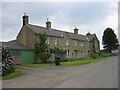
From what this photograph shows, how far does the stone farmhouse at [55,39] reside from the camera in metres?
36.4

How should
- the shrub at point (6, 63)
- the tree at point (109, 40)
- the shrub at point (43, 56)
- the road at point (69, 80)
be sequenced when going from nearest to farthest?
the road at point (69, 80) → the shrub at point (6, 63) → the shrub at point (43, 56) → the tree at point (109, 40)

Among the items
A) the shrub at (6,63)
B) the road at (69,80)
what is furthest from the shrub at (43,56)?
the road at (69,80)

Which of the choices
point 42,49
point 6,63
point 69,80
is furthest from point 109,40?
point 69,80

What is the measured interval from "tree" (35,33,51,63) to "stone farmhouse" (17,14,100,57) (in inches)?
41.1

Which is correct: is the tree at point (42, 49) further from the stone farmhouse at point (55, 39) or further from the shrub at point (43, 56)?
the stone farmhouse at point (55, 39)

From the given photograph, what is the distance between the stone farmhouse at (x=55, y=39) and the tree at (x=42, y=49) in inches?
41.1

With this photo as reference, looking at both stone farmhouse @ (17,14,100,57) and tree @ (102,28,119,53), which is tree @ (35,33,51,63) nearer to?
stone farmhouse @ (17,14,100,57)

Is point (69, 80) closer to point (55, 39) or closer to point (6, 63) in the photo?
point (6, 63)

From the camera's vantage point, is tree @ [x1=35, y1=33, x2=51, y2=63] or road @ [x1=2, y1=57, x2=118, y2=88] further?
tree @ [x1=35, y1=33, x2=51, y2=63]

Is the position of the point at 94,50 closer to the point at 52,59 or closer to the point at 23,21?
the point at 52,59

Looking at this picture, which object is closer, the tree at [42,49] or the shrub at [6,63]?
the shrub at [6,63]

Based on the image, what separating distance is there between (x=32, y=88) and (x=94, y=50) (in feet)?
161

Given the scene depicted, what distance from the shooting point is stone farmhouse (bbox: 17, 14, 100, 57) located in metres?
36.4

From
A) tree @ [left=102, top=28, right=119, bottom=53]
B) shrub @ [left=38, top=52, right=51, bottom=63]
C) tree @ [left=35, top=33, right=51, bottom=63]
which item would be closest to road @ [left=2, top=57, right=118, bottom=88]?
shrub @ [left=38, top=52, right=51, bottom=63]
